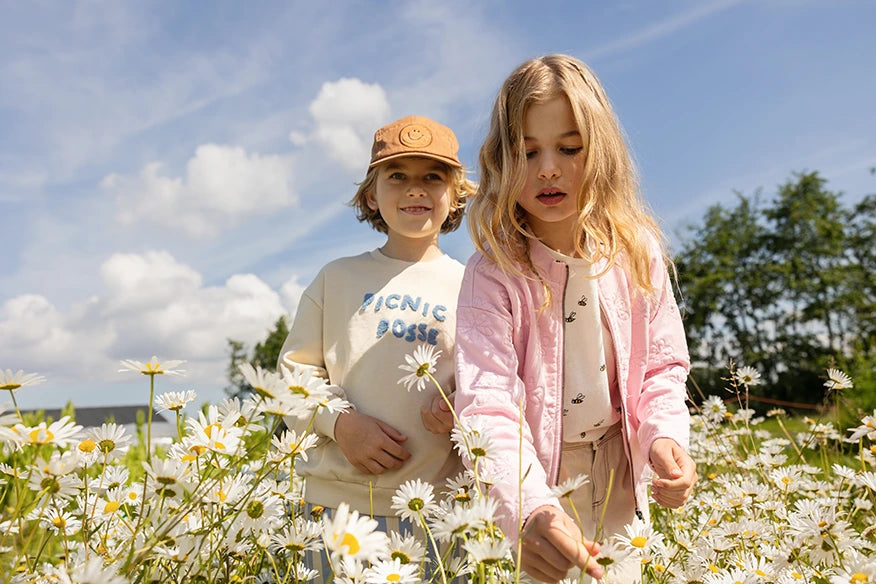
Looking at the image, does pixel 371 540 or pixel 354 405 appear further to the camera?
pixel 354 405

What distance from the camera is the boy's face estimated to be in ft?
8.39

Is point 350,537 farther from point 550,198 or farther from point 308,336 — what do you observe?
point 308,336

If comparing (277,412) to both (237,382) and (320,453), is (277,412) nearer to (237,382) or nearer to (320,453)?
(320,453)

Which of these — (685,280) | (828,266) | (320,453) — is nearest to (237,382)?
(685,280)

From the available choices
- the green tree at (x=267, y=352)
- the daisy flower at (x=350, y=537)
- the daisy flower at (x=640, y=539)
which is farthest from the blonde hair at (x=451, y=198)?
the green tree at (x=267, y=352)

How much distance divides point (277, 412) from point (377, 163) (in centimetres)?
153

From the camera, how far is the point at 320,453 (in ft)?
8.28

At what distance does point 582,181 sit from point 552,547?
103cm

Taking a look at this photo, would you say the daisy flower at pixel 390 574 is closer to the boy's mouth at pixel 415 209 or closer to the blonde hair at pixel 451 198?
the boy's mouth at pixel 415 209

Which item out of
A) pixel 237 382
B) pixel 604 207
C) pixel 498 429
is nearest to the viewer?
pixel 498 429

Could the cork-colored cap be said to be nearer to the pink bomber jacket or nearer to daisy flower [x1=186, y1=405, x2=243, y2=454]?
the pink bomber jacket

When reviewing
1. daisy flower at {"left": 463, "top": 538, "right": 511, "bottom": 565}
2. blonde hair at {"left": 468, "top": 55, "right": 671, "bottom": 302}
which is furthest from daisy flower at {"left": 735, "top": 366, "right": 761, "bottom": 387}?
daisy flower at {"left": 463, "top": 538, "right": 511, "bottom": 565}

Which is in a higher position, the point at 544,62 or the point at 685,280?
the point at 685,280

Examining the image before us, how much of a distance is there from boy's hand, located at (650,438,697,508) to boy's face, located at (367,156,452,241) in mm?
1090
